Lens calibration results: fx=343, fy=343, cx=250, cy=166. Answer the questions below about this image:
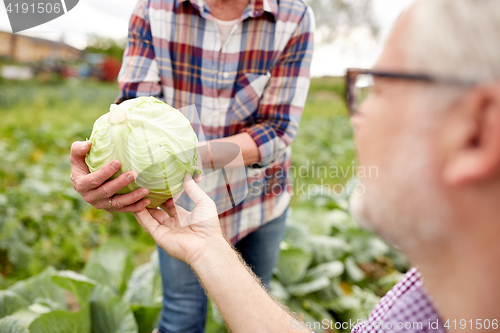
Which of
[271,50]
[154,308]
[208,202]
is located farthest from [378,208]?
[154,308]

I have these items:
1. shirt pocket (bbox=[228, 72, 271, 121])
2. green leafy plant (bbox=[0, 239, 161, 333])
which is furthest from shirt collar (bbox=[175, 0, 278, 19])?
green leafy plant (bbox=[0, 239, 161, 333])

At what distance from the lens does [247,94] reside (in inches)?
64.9

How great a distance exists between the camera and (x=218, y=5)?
1.59 meters

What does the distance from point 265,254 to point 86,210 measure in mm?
2411

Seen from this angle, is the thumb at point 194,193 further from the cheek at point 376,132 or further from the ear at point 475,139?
the ear at point 475,139

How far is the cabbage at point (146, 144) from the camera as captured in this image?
1228 millimetres

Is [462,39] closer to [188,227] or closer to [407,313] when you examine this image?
[407,313]

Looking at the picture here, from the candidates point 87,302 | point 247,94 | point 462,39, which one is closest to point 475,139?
point 462,39

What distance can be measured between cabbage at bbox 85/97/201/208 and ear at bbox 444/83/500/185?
91 centimetres

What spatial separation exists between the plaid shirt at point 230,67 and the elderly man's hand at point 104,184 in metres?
0.29

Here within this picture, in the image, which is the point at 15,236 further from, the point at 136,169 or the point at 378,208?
the point at 378,208

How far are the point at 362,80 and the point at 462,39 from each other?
A: 0.33 metres

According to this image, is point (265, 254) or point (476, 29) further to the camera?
point (265, 254)

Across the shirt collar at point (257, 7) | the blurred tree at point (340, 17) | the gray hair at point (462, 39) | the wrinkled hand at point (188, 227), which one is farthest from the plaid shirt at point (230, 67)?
the blurred tree at point (340, 17)
